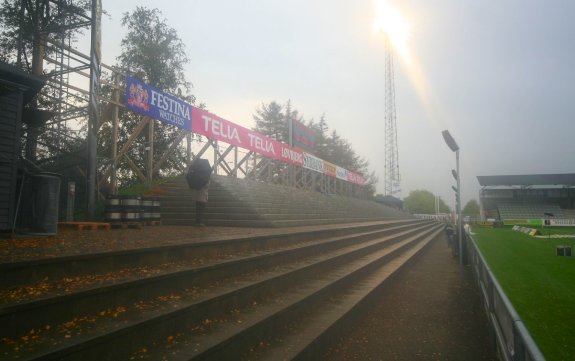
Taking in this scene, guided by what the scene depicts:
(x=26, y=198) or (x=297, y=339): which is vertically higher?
(x=26, y=198)

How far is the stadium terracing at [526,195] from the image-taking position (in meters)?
54.2

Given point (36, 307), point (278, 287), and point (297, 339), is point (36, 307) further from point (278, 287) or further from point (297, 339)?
point (278, 287)

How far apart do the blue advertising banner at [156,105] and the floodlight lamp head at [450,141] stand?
382 inches

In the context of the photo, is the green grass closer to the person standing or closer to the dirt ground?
the dirt ground

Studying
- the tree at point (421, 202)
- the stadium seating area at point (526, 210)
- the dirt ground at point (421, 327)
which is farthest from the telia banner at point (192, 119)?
the tree at point (421, 202)

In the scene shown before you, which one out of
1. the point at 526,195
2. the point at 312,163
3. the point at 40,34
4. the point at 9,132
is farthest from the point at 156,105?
the point at 526,195

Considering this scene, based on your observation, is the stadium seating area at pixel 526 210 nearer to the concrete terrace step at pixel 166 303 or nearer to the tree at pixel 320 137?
the tree at pixel 320 137

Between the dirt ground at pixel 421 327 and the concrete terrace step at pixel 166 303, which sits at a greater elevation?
the concrete terrace step at pixel 166 303

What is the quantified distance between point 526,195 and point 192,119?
6240 centimetres

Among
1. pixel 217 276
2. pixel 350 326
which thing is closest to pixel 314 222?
pixel 350 326

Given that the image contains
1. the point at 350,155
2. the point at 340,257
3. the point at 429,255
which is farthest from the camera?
the point at 350,155

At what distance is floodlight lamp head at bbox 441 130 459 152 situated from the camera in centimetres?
1043

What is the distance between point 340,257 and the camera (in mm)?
7695

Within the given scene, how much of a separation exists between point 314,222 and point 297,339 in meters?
9.08
